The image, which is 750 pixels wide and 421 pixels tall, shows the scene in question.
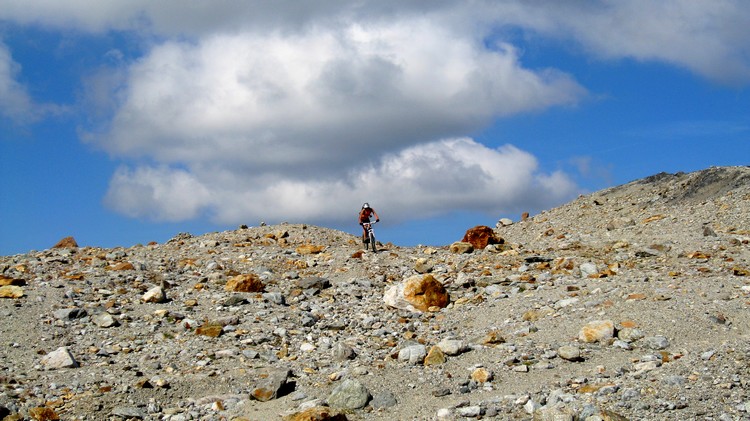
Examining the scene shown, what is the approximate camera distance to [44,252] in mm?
19375

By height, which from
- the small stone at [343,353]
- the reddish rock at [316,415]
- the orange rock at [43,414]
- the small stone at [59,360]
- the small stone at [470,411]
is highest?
the small stone at [59,360]

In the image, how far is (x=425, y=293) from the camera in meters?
13.9

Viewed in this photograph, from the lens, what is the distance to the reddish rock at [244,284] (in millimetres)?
14805

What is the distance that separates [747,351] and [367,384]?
485 centimetres

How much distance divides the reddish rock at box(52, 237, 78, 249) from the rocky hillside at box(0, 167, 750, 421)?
172 centimetres

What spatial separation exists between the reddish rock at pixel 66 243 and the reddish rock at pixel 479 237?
1201 centimetres

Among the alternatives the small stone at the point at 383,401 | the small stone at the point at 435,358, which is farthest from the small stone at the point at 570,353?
the small stone at the point at 383,401

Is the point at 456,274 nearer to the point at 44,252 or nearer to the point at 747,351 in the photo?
the point at 747,351

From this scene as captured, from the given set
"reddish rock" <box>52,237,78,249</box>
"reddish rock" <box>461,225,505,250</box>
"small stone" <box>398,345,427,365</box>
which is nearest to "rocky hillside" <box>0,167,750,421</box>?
"small stone" <box>398,345,427,365</box>

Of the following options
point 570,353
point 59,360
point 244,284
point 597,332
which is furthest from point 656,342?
point 59,360

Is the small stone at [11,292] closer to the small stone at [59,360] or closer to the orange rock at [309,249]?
the small stone at [59,360]

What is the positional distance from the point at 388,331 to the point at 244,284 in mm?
3997

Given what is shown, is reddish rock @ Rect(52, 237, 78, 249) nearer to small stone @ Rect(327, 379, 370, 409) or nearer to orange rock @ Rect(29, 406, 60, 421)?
orange rock @ Rect(29, 406, 60, 421)

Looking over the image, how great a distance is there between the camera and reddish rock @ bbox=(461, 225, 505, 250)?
1891cm
